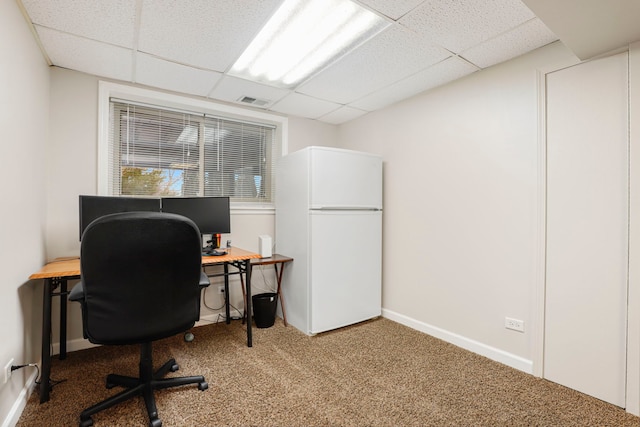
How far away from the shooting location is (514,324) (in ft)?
7.74

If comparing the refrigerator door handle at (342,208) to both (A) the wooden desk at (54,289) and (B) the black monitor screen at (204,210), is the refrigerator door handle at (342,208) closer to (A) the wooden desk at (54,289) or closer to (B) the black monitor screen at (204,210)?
(A) the wooden desk at (54,289)

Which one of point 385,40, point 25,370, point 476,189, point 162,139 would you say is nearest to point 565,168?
point 476,189

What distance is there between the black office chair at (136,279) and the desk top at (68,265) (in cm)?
40

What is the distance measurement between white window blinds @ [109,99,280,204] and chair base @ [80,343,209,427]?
5.32 feet

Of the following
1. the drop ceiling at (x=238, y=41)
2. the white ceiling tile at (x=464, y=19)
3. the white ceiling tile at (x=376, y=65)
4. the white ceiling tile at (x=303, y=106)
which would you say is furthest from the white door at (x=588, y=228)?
the white ceiling tile at (x=303, y=106)

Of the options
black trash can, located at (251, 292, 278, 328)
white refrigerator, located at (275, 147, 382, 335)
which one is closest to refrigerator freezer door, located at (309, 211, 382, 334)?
white refrigerator, located at (275, 147, 382, 335)

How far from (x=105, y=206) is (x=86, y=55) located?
114 centimetres

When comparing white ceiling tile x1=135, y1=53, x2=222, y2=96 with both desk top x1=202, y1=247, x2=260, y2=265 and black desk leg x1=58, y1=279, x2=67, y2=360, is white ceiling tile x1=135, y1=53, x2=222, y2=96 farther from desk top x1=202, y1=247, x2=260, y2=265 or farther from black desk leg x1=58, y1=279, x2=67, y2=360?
black desk leg x1=58, y1=279, x2=67, y2=360

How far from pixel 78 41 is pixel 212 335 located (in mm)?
2552

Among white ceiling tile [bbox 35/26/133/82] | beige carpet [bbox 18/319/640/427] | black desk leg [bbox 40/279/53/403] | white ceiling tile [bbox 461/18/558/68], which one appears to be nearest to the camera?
beige carpet [bbox 18/319/640/427]

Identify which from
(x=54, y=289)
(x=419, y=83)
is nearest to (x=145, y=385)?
(x=54, y=289)

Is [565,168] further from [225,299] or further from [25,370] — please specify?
[25,370]

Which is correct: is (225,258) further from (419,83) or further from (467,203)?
Result: (419,83)

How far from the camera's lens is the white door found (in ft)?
6.10
